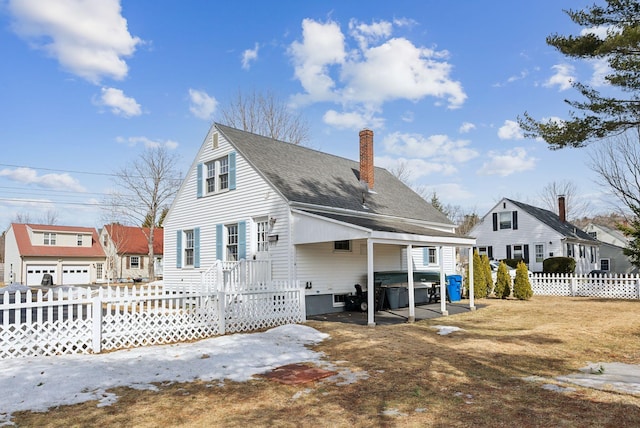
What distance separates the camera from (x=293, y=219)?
1413 centimetres

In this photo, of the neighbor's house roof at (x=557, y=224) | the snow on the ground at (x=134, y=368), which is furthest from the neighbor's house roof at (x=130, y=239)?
the snow on the ground at (x=134, y=368)

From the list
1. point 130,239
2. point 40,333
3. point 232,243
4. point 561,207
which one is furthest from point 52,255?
point 561,207

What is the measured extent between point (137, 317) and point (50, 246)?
123 feet

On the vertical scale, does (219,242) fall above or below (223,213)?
below

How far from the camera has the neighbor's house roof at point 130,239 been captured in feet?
141

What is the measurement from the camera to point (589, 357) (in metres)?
7.79

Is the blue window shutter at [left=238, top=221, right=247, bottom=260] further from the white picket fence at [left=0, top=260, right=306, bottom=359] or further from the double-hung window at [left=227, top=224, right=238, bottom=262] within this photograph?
the white picket fence at [left=0, top=260, right=306, bottom=359]

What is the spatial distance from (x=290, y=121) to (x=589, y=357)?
98.9 feet

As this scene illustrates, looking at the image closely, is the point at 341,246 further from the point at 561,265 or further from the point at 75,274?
the point at 75,274

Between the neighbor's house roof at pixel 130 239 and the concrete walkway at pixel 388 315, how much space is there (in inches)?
1310

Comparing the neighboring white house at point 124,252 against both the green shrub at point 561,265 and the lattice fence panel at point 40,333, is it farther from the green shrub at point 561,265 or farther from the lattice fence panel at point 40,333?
the lattice fence panel at point 40,333

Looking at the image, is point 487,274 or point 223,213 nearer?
point 223,213

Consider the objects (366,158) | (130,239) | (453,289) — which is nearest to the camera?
(453,289)

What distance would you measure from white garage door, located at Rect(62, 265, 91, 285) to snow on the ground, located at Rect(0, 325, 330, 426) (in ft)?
122
